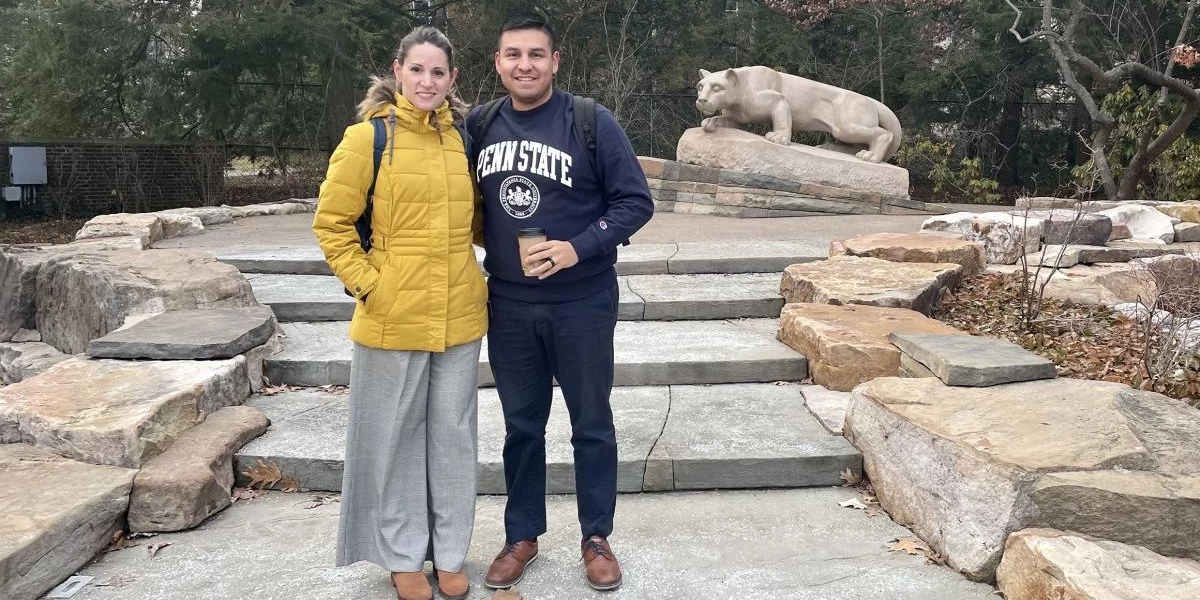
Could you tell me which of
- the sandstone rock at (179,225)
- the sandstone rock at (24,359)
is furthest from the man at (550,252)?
the sandstone rock at (179,225)

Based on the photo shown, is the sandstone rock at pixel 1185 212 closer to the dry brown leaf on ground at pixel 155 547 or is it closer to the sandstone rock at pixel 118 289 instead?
the sandstone rock at pixel 118 289

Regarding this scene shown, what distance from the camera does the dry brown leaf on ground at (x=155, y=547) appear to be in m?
3.18

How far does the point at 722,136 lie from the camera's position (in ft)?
38.6

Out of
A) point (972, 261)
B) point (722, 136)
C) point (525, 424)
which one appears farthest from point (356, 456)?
point (722, 136)

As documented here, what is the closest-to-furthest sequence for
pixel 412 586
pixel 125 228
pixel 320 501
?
pixel 412 586 → pixel 320 501 → pixel 125 228

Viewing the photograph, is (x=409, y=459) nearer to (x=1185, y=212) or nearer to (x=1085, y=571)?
(x=1085, y=571)

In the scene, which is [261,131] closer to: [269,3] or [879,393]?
[269,3]

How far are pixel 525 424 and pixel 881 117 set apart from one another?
10627mm

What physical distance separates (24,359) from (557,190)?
436cm

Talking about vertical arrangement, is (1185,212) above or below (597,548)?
above

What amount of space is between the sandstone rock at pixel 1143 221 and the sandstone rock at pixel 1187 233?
7cm

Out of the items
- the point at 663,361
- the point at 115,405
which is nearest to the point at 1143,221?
the point at 663,361

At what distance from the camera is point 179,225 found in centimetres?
916

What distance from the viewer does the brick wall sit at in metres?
12.9
